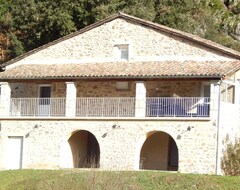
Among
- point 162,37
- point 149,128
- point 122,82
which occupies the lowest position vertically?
point 149,128

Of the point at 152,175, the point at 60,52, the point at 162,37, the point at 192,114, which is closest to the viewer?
the point at 152,175

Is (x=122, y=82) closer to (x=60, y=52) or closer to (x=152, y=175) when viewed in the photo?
(x=60, y=52)

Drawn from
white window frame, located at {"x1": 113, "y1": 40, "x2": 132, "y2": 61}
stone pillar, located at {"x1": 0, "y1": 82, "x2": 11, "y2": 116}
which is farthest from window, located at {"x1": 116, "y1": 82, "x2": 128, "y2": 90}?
stone pillar, located at {"x1": 0, "y1": 82, "x2": 11, "y2": 116}

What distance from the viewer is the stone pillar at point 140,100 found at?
3138cm

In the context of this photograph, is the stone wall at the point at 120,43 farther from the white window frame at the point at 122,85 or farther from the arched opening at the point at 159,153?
the arched opening at the point at 159,153

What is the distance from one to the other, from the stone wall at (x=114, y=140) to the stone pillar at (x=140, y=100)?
44cm

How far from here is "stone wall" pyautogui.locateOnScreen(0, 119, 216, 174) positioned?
29.8 meters

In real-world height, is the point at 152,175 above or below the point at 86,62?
below

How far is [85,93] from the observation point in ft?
114

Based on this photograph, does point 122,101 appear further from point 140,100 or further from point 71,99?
point 71,99

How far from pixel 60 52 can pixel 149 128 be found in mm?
7179

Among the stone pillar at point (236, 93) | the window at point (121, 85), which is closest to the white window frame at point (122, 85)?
the window at point (121, 85)

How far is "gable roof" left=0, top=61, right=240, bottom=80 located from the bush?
3.64 meters

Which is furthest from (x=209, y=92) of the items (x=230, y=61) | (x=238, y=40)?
(x=238, y=40)
